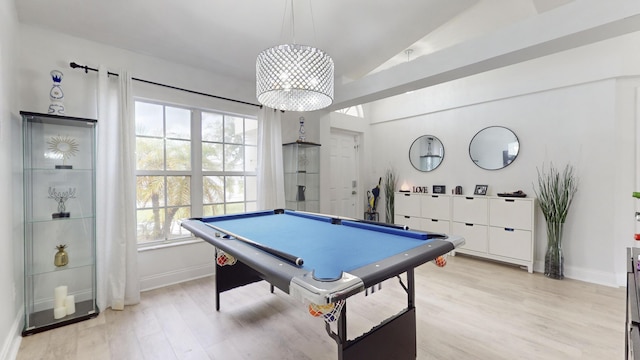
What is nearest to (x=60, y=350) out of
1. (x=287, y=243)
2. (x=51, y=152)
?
(x=51, y=152)

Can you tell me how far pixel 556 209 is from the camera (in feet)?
10.5

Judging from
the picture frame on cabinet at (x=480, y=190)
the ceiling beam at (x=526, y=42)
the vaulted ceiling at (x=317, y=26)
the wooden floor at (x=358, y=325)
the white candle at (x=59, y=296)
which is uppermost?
the vaulted ceiling at (x=317, y=26)

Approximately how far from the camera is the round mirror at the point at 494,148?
3758mm

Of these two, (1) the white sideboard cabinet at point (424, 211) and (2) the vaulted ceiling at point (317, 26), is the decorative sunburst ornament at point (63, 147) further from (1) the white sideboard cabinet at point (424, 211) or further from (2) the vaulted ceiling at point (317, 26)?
(1) the white sideboard cabinet at point (424, 211)

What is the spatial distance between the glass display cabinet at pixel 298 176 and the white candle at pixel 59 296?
2.46 meters

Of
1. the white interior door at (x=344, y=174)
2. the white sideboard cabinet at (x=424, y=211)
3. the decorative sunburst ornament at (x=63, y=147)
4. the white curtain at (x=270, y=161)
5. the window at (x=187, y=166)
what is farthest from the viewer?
the white interior door at (x=344, y=174)

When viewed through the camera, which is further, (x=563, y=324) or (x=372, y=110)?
(x=372, y=110)

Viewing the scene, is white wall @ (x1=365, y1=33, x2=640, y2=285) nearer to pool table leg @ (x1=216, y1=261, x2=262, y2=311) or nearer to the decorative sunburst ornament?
pool table leg @ (x1=216, y1=261, x2=262, y2=311)

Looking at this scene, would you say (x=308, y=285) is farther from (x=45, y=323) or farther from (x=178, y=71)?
(x=178, y=71)

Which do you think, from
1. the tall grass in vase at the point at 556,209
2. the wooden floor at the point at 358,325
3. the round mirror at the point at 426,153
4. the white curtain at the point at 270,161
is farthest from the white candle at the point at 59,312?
the tall grass in vase at the point at 556,209

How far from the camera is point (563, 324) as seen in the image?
218 cm

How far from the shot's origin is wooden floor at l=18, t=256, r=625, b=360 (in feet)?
6.12

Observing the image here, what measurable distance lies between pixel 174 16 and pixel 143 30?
356mm

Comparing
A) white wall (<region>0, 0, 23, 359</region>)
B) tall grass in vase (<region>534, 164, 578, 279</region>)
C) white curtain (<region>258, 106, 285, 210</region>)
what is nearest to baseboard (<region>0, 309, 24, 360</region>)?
white wall (<region>0, 0, 23, 359</region>)
